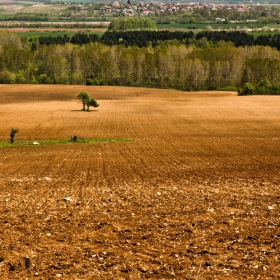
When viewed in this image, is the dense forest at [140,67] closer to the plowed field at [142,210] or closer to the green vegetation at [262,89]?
the green vegetation at [262,89]

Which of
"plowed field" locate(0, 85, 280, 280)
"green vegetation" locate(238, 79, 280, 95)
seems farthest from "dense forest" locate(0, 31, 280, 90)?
"plowed field" locate(0, 85, 280, 280)

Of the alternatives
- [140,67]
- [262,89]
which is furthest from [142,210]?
[140,67]

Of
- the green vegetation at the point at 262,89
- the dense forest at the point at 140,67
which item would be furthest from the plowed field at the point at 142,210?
the dense forest at the point at 140,67

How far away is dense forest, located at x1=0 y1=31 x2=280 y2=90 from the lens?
136 metres

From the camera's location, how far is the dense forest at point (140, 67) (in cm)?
13550

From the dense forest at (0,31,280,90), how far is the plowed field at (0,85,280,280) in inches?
3689

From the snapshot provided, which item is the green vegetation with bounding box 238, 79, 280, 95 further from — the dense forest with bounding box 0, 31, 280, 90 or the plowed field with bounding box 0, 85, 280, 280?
the plowed field with bounding box 0, 85, 280, 280

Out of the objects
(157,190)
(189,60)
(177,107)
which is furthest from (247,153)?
(189,60)

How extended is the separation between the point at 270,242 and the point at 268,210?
133 inches

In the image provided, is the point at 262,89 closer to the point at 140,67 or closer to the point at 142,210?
the point at 140,67

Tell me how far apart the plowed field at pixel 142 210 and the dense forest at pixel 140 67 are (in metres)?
93.7

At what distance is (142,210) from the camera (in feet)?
59.8

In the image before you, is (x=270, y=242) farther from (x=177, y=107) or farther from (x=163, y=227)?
(x=177, y=107)

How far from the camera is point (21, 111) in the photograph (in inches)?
3159
